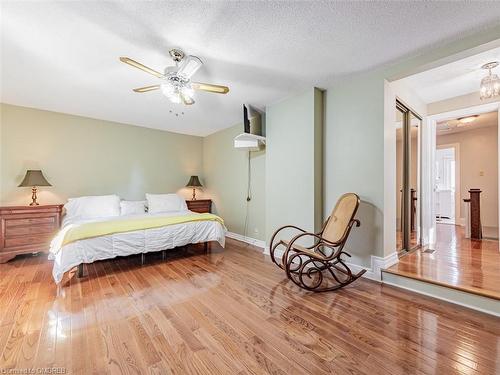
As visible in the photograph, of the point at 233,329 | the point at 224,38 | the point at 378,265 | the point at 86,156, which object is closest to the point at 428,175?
the point at 378,265

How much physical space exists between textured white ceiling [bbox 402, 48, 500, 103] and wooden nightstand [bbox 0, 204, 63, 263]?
5.57m

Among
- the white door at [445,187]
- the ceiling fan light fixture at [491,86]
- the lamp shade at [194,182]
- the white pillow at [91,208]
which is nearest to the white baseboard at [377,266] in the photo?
the ceiling fan light fixture at [491,86]

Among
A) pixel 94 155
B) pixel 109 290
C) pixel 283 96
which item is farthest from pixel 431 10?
pixel 94 155

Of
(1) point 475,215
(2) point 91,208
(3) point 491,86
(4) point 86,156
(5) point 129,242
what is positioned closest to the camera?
(3) point 491,86

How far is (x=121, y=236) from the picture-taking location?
2.98m

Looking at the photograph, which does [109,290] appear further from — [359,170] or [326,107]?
[326,107]

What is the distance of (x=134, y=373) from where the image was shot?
1310 millimetres

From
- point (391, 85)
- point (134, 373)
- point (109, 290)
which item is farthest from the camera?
point (391, 85)

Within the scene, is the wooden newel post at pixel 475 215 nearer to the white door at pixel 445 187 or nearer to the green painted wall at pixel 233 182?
the white door at pixel 445 187

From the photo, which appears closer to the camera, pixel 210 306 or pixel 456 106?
pixel 210 306

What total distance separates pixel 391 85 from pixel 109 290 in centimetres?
405

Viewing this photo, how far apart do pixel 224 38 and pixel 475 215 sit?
513cm

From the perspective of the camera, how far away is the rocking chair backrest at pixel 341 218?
2534 millimetres

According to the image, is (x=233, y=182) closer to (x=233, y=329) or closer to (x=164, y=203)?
(x=164, y=203)
